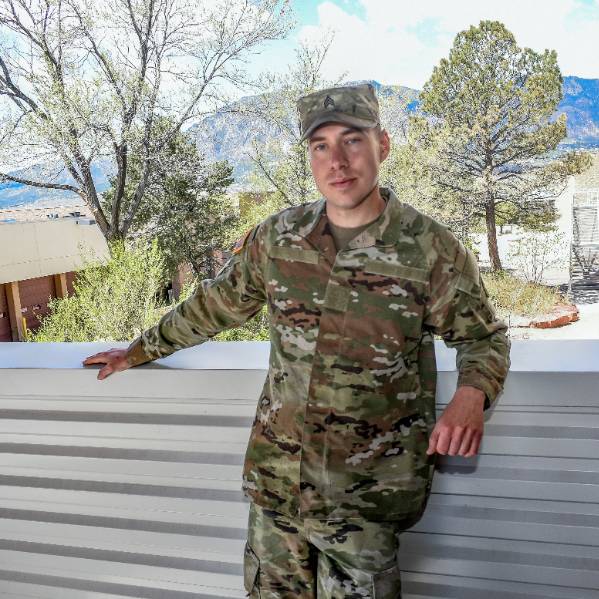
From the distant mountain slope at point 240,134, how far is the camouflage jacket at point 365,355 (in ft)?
37.6

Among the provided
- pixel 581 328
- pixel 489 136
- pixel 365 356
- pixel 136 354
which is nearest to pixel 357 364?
pixel 365 356

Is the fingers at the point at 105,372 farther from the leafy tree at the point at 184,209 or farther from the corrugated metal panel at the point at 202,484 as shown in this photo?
the leafy tree at the point at 184,209

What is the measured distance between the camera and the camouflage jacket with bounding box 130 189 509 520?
2.77 feet

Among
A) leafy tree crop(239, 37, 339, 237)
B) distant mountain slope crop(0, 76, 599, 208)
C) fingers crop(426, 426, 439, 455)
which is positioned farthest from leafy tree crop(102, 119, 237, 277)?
fingers crop(426, 426, 439, 455)

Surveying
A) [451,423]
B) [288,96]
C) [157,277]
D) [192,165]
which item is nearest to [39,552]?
[451,423]

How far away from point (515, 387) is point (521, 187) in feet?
37.4

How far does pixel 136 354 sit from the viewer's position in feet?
3.62

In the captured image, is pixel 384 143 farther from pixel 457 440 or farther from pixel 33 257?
pixel 33 257

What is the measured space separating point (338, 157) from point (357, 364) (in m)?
0.26

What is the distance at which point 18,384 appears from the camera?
121 centimetres

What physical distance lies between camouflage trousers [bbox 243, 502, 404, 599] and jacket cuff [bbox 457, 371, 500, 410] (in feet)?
0.67

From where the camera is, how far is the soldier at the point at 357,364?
2.77 feet

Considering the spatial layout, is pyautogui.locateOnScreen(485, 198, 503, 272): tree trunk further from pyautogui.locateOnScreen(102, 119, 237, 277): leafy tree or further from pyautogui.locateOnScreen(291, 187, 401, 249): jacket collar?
pyautogui.locateOnScreen(291, 187, 401, 249): jacket collar

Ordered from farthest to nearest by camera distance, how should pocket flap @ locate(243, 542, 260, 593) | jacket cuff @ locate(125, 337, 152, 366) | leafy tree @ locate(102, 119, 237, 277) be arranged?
leafy tree @ locate(102, 119, 237, 277), jacket cuff @ locate(125, 337, 152, 366), pocket flap @ locate(243, 542, 260, 593)
